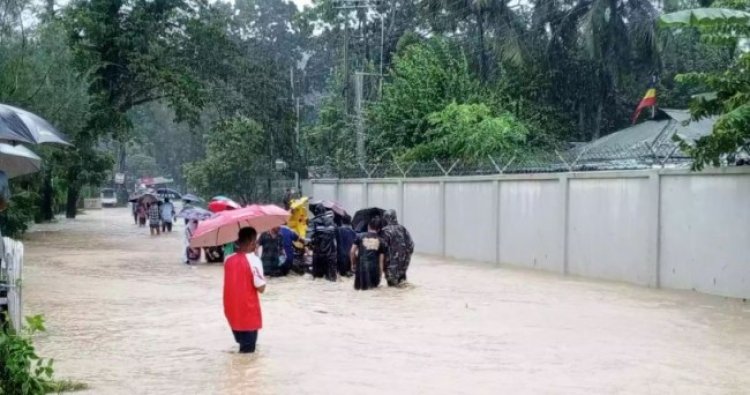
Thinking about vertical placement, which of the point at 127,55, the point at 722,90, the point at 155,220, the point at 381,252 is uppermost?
the point at 127,55

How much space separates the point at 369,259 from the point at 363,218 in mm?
1905

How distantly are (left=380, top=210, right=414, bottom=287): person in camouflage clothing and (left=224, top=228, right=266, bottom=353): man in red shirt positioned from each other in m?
5.73

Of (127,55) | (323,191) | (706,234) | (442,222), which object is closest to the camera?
(706,234)

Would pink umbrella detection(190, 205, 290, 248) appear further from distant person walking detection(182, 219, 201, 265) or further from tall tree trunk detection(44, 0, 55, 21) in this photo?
tall tree trunk detection(44, 0, 55, 21)

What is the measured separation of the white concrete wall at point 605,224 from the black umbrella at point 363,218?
404 cm

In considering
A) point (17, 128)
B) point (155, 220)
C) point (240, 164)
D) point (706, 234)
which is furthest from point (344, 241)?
point (240, 164)

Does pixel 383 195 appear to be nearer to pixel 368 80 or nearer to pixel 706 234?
pixel 706 234

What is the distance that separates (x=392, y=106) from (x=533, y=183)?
412 inches

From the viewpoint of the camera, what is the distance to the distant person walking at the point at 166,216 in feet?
101

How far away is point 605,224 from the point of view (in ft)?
51.9

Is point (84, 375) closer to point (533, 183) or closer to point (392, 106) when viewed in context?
point (533, 183)

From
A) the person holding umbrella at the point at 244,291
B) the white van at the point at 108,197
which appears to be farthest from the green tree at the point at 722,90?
the white van at the point at 108,197

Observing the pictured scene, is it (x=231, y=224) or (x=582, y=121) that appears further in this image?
(x=582, y=121)

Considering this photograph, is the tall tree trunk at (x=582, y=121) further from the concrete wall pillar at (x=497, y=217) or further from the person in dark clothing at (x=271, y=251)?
the person in dark clothing at (x=271, y=251)
